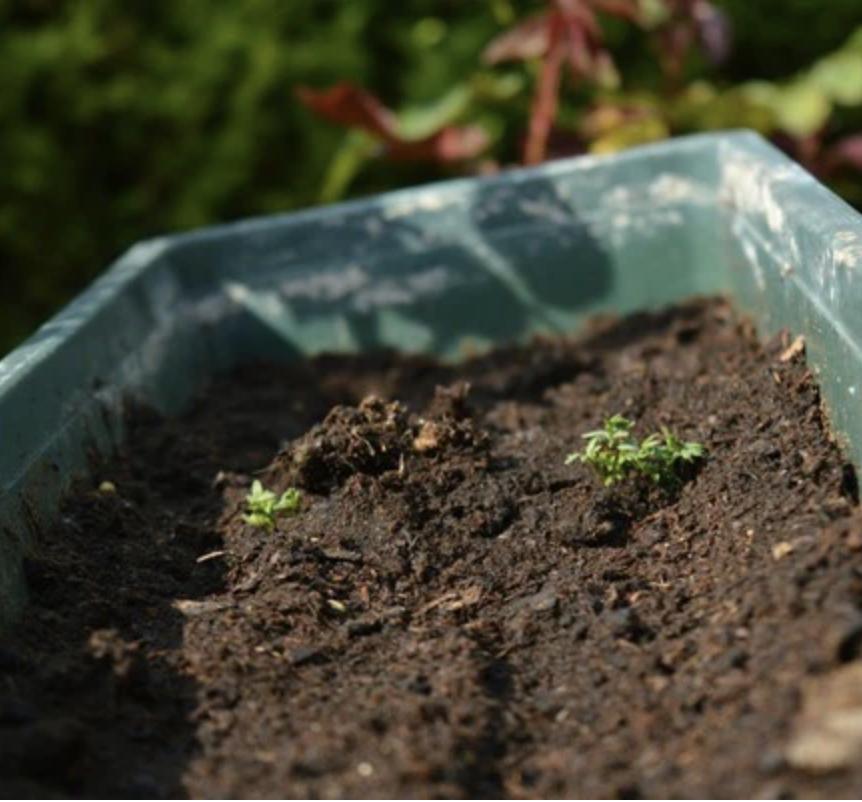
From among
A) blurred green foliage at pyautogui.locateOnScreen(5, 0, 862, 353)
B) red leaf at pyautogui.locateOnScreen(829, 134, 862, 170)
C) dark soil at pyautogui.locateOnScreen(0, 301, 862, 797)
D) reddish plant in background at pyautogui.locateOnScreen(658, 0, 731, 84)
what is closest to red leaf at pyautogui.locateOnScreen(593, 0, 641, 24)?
reddish plant in background at pyautogui.locateOnScreen(658, 0, 731, 84)

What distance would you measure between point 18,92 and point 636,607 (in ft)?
11.2

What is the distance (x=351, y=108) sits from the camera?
13.2ft

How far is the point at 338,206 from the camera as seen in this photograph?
3719 mm

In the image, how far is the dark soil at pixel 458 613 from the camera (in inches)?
68.9

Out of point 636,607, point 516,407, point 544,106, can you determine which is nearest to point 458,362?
point 516,407

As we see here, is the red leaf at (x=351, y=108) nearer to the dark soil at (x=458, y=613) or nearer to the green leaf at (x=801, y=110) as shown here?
the green leaf at (x=801, y=110)

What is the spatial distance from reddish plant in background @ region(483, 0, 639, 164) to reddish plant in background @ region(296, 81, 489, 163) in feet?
0.60

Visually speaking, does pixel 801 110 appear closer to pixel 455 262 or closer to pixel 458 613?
pixel 455 262

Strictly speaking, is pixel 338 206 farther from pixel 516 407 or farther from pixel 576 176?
pixel 516 407

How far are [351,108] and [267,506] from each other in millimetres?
1794

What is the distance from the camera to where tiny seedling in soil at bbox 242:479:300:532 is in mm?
2504

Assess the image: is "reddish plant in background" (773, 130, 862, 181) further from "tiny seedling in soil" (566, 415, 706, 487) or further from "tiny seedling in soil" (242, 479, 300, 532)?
"tiny seedling in soil" (242, 479, 300, 532)

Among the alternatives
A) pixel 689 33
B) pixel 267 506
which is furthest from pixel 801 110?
pixel 267 506

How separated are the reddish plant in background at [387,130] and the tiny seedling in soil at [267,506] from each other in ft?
5.66
